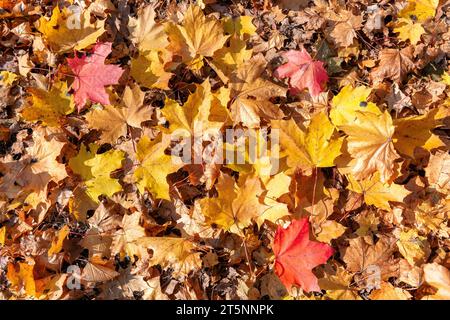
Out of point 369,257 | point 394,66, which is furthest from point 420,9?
point 369,257

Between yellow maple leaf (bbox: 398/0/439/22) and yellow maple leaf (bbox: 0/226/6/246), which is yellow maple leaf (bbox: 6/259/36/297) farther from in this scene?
yellow maple leaf (bbox: 398/0/439/22)

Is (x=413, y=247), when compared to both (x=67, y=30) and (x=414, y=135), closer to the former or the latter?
(x=414, y=135)

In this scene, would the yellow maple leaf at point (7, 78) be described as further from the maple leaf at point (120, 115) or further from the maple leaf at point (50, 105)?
the maple leaf at point (120, 115)

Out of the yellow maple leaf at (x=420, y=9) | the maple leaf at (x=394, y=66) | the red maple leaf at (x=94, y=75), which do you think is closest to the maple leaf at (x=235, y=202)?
the red maple leaf at (x=94, y=75)

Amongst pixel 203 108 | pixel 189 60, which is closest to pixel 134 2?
pixel 189 60

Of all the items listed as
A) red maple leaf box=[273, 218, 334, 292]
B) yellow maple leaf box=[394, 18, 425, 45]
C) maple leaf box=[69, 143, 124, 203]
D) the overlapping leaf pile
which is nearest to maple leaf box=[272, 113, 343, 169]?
the overlapping leaf pile

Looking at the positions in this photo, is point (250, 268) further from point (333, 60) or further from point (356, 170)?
point (333, 60)
